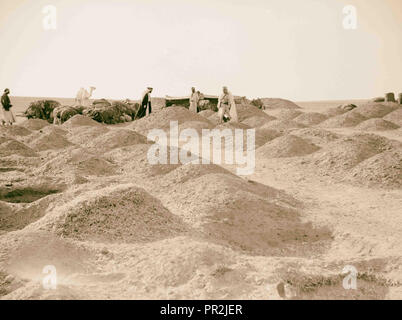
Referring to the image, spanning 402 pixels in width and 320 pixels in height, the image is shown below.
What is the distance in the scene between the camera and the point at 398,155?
9094mm

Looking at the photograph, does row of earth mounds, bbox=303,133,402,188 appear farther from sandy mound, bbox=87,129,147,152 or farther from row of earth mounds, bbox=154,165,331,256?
sandy mound, bbox=87,129,147,152

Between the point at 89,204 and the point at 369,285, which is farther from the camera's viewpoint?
the point at 89,204

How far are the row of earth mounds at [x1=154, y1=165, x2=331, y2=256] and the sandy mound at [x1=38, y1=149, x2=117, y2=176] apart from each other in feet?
6.92

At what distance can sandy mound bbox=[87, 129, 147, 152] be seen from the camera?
41.2ft

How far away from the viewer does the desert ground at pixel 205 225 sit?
13.5ft

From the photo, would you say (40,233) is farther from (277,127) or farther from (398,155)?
(277,127)

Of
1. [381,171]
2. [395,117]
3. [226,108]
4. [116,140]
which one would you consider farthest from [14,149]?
[395,117]

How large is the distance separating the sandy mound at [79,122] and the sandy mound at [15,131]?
140cm

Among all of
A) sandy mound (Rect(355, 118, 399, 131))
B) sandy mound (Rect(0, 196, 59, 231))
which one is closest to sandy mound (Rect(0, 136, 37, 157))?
sandy mound (Rect(0, 196, 59, 231))

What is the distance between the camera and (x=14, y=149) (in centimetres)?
1205

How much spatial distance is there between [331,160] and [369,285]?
5952 mm
